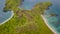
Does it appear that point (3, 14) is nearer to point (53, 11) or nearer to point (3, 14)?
point (3, 14)

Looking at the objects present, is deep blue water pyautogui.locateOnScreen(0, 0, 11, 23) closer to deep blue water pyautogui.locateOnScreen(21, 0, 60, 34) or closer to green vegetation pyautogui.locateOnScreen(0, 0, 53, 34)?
green vegetation pyautogui.locateOnScreen(0, 0, 53, 34)

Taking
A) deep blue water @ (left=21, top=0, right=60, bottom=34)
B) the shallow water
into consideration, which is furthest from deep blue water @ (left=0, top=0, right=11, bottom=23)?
deep blue water @ (left=21, top=0, right=60, bottom=34)

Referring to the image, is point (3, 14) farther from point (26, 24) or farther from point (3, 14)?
point (26, 24)

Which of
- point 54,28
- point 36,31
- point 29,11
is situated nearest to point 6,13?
point 29,11

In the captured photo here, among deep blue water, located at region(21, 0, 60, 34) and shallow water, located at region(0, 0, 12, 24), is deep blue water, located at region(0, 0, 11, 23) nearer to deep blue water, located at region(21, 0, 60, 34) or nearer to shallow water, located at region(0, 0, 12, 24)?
shallow water, located at region(0, 0, 12, 24)

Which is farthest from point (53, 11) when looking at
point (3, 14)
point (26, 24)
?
point (3, 14)

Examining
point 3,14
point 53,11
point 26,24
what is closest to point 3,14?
point 3,14

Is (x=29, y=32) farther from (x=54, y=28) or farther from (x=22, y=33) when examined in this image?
(x=54, y=28)

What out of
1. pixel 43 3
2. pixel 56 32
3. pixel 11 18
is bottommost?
pixel 56 32

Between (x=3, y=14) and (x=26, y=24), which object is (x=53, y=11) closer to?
(x=26, y=24)
